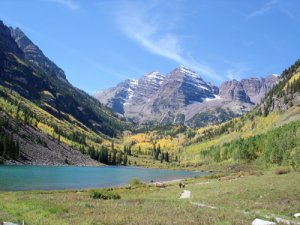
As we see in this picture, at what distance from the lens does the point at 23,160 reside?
193 metres

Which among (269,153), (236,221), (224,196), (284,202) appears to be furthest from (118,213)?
(269,153)

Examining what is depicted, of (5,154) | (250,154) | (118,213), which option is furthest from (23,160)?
(118,213)

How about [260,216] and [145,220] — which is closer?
[145,220]

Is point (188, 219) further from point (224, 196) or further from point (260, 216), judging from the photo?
point (224, 196)

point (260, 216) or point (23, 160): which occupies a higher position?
point (23, 160)

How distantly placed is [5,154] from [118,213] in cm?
16828

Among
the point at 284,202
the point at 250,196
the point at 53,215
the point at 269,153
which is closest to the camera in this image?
the point at 53,215

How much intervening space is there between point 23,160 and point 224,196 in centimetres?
16145

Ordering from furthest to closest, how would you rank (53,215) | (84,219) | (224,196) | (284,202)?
(224,196), (284,202), (53,215), (84,219)

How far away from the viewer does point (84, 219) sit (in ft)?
94.3

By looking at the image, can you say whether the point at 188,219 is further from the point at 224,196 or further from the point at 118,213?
the point at 224,196

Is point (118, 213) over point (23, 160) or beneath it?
beneath

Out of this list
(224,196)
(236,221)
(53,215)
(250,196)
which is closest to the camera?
(236,221)

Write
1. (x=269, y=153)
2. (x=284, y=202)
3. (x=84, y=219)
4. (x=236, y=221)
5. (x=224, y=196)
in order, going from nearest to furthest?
(x=236, y=221)
(x=84, y=219)
(x=284, y=202)
(x=224, y=196)
(x=269, y=153)
